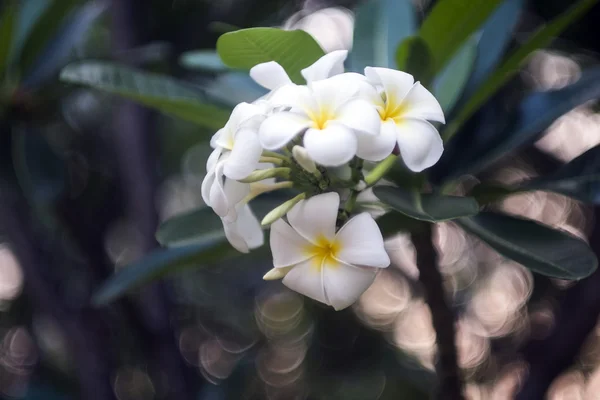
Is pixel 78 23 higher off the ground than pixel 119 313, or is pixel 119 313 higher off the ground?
pixel 78 23

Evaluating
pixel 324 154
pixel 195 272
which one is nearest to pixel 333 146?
pixel 324 154

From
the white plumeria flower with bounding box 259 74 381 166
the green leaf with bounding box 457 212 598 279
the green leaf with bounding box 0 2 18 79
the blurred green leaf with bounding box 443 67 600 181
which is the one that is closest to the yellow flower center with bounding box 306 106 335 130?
the white plumeria flower with bounding box 259 74 381 166

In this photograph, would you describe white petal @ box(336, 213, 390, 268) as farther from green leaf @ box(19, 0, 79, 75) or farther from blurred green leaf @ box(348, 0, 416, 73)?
green leaf @ box(19, 0, 79, 75)

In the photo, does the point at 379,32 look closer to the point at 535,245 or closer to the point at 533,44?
the point at 533,44

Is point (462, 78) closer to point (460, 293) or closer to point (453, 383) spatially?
point (453, 383)

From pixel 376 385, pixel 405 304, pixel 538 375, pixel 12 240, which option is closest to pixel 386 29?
pixel 538 375
